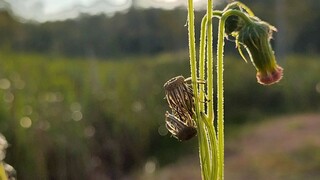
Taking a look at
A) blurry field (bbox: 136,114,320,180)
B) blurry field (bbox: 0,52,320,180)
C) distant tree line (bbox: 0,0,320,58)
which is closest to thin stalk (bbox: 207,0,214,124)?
blurry field (bbox: 0,52,320,180)

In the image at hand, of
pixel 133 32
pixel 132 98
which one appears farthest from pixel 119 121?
pixel 133 32

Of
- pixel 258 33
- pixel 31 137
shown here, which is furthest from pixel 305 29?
pixel 258 33

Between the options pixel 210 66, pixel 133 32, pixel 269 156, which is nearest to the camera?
pixel 210 66

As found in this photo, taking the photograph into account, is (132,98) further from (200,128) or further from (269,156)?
(200,128)

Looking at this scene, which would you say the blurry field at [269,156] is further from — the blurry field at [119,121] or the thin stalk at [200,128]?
the thin stalk at [200,128]

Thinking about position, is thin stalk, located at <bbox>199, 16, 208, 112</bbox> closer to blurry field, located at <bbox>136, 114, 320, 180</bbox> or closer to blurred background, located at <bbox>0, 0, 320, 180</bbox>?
blurred background, located at <bbox>0, 0, 320, 180</bbox>

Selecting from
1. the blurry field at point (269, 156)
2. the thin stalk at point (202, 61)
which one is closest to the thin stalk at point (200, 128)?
the thin stalk at point (202, 61)

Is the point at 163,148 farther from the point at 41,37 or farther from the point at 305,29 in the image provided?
the point at 305,29
